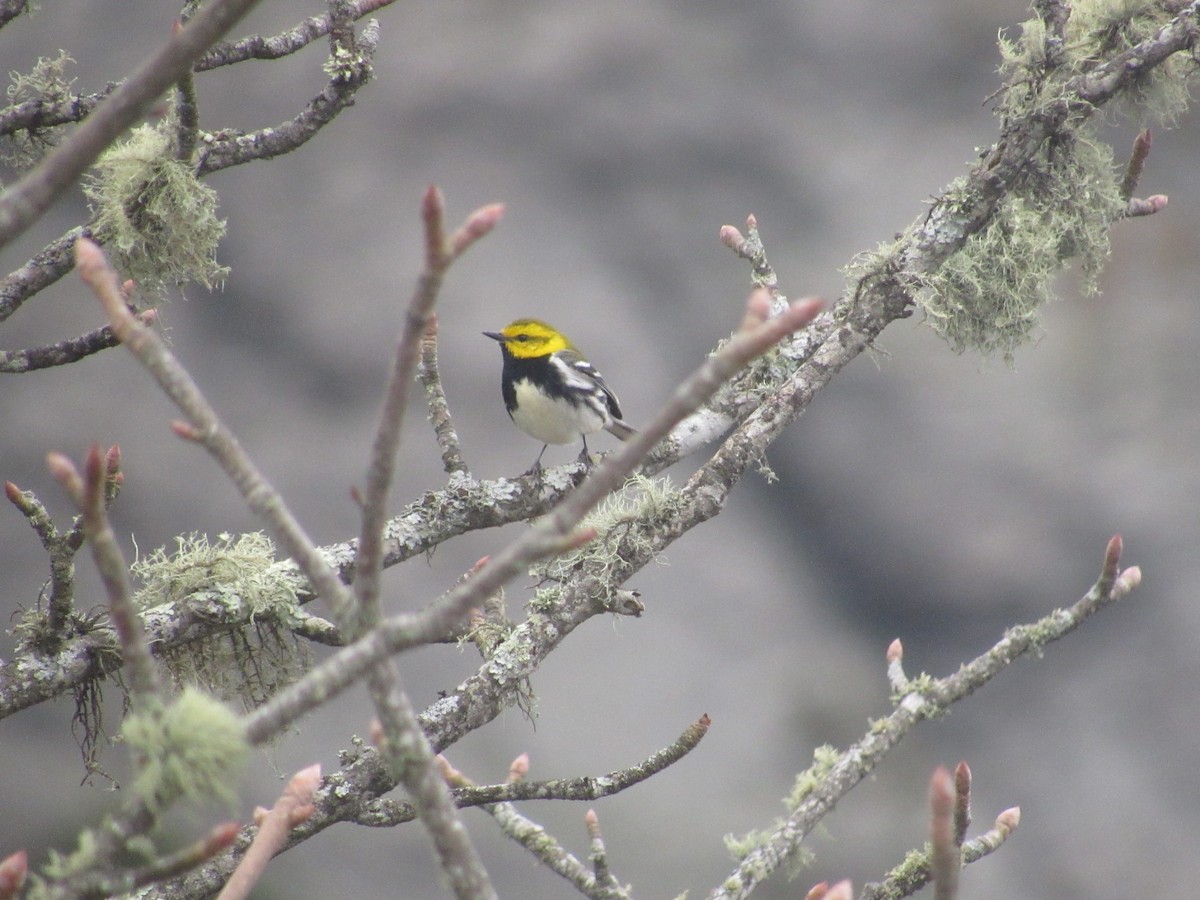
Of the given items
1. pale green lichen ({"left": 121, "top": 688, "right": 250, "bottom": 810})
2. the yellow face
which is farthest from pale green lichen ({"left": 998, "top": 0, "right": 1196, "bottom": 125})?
pale green lichen ({"left": 121, "top": 688, "right": 250, "bottom": 810})

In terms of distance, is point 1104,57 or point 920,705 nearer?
point 920,705

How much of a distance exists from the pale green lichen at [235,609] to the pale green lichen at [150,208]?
54 centimetres

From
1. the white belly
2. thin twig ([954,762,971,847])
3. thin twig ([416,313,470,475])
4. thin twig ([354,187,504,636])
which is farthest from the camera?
the white belly

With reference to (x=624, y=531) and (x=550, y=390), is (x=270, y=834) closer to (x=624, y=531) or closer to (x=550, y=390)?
(x=624, y=531)

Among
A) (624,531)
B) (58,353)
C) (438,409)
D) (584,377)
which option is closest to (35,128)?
(58,353)

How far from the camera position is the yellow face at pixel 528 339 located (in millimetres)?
2832

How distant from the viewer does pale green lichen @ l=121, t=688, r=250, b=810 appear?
63 centimetres

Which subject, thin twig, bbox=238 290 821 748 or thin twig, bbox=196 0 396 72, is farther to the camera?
thin twig, bbox=196 0 396 72

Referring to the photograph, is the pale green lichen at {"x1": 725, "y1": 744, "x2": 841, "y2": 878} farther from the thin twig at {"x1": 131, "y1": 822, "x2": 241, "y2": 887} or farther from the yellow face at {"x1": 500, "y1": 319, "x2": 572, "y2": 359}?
the yellow face at {"x1": 500, "y1": 319, "x2": 572, "y2": 359}

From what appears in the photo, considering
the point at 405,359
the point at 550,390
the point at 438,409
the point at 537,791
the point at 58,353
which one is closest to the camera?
the point at 405,359

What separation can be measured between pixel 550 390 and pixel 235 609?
1.09m

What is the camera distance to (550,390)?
8.64 feet

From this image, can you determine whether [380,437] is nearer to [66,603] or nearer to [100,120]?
[100,120]

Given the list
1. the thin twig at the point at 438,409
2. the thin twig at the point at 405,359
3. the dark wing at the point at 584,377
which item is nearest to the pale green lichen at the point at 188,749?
the thin twig at the point at 405,359
